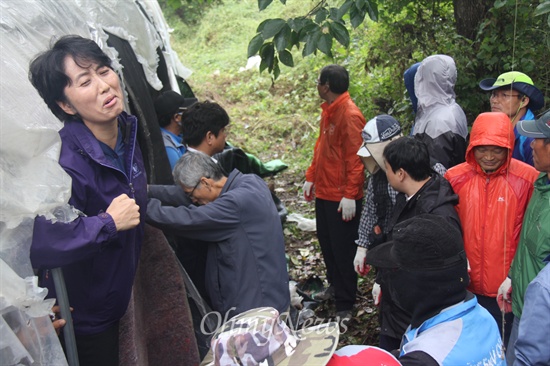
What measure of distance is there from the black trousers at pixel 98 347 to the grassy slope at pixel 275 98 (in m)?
2.42

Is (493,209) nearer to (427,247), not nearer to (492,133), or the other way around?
(492,133)

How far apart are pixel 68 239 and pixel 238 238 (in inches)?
40.8

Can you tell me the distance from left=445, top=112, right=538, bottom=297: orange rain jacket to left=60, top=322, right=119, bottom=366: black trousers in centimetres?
200

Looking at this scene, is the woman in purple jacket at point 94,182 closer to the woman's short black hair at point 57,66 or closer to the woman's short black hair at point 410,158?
the woman's short black hair at point 57,66

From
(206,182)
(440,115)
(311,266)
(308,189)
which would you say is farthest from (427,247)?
(311,266)

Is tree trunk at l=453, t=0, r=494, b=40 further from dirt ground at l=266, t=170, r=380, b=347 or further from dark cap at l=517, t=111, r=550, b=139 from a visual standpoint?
dark cap at l=517, t=111, r=550, b=139

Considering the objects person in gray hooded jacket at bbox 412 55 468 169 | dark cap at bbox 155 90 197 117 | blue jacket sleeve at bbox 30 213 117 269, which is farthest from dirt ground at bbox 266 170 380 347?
A: blue jacket sleeve at bbox 30 213 117 269

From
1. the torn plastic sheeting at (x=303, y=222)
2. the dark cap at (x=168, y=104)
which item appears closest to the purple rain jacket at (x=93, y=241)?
the dark cap at (x=168, y=104)

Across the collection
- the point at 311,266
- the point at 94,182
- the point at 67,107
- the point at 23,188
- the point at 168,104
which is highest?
the point at 67,107

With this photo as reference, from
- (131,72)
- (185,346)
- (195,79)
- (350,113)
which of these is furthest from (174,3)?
(195,79)

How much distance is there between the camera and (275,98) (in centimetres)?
1161

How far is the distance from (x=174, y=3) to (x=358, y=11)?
208cm

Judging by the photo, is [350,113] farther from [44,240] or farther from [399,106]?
[44,240]

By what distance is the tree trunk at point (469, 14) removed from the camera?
5676 mm
